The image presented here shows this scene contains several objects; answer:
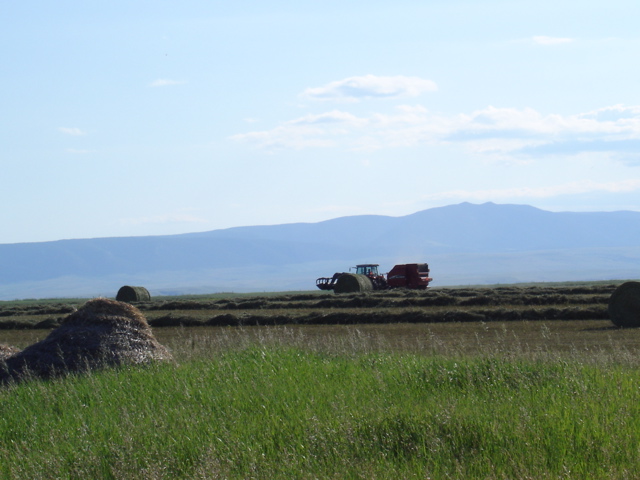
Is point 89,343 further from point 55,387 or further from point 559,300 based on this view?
point 559,300

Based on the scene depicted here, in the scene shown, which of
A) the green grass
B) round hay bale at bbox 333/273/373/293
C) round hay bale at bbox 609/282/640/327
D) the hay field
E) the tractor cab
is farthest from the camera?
the tractor cab

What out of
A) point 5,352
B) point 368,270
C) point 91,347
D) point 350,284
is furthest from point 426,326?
point 368,270

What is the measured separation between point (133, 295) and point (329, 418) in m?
46.6

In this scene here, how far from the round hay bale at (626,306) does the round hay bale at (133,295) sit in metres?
35.0

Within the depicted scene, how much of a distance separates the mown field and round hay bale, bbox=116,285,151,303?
40204 mm

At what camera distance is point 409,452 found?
8.44m

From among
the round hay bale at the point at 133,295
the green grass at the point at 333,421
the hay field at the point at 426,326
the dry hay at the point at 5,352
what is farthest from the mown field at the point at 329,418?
the round hay bale at the point at 133,295

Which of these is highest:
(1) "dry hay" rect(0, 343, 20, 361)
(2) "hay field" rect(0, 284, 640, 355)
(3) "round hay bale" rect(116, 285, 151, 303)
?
(3) "round hay bale" rect(116, 285, 151, 303)

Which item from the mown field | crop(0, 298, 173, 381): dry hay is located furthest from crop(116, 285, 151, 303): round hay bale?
the mown field

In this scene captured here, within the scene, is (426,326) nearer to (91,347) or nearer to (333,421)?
(91,347)

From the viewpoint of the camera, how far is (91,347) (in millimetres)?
13898

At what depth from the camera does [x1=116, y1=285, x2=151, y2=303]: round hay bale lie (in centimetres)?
5384

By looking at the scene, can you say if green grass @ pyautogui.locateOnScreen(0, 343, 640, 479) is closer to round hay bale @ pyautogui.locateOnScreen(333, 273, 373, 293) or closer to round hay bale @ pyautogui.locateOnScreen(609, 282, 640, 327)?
round hay bale @ pyautogui.locateOnScreen(609, 282, 640, 327)

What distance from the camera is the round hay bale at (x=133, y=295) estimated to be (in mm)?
53841
